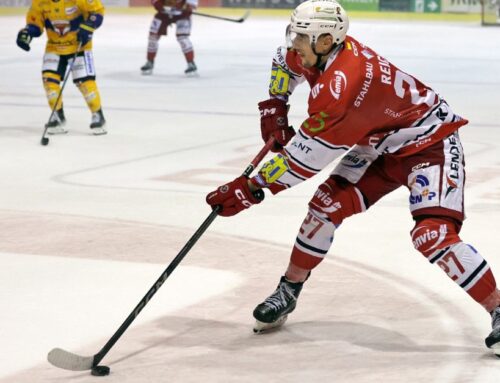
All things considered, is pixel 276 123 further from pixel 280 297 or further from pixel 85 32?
pixel 85 32

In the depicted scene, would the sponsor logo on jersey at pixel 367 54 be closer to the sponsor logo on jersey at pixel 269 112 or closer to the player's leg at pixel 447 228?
the player's leg at pixel 447 228

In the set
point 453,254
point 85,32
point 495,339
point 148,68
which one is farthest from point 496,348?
point 148,68

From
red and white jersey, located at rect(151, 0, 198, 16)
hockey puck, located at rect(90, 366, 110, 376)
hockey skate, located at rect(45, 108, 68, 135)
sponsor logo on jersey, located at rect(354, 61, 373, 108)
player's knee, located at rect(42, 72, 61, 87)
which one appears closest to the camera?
hockey puck, located at rect(90, 366, 110, 376)

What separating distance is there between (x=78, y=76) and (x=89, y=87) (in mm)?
148

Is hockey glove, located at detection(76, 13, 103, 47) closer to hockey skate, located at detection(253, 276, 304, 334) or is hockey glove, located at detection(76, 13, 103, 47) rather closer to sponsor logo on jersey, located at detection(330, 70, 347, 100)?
hockey skate, located at detection(253, 276, 304, 334)

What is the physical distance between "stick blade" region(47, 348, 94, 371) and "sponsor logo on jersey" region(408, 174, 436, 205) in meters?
1.29

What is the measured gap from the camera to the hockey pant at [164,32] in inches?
623

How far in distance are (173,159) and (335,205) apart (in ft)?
15.3

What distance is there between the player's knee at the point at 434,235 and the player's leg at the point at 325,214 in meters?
0.35

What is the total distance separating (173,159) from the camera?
30.2ft

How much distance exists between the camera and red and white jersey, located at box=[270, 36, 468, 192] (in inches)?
169

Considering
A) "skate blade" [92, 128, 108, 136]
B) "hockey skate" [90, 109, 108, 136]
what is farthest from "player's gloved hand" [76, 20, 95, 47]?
"skate blade" [92, 128, 108, 136]

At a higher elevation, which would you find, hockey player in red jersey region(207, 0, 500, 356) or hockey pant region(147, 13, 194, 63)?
hockey player in red jersey region(207, 0, 500, 356)

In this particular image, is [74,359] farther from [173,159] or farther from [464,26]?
[464,26]
